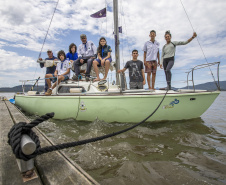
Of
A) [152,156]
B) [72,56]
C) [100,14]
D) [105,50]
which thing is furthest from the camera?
[100,14]

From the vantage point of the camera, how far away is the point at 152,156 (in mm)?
2256

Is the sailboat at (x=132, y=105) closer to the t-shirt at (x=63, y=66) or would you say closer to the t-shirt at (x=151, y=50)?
the t-shirt at (x=151, y=50)

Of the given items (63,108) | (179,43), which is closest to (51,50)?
(63,108)

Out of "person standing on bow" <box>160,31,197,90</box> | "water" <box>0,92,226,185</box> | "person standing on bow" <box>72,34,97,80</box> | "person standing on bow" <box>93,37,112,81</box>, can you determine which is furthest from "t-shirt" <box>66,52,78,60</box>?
"water" <box>0,92,226,185</box>

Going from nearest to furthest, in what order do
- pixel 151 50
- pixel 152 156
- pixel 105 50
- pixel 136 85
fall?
pixel 152 156
pixel 136 85
pixel 151 50
pixel 105 50

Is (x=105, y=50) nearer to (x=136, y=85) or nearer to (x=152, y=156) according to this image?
(x=136, y=85)

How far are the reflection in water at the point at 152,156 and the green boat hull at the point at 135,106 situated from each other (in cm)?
35

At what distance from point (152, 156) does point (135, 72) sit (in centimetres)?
299

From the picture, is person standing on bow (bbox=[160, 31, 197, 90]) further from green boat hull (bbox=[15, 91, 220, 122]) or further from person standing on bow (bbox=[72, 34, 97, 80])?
person standing on bow (bbox=[72, 34, 97, 80])

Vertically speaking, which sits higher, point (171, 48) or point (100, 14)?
point (100, 14)

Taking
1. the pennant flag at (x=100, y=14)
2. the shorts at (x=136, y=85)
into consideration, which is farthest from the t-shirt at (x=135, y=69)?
the pennant flag at (x=100, y=14)

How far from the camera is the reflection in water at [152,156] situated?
1741 mm

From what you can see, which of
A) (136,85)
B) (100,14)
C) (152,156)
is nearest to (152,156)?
(152,156)

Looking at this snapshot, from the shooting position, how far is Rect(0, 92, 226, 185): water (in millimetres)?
1739
